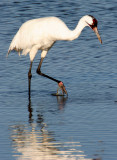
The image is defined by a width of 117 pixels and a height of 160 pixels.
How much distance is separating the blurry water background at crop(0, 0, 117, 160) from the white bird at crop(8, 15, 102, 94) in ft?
1.61

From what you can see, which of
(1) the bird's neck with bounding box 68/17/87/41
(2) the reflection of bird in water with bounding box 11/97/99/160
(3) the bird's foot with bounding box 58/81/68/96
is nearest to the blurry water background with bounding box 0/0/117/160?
(2) the reflection of bird in water with bounding box 11/97/99/160

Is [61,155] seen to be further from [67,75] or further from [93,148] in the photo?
[67,75]

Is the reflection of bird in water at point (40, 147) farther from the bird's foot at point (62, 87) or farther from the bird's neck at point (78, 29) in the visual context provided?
the bird's neck at point (78, 29)

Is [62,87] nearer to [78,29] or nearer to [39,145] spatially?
[78,29]

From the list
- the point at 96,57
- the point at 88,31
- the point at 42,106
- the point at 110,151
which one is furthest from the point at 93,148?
the point at 88,31

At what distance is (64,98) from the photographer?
9938 millimetres

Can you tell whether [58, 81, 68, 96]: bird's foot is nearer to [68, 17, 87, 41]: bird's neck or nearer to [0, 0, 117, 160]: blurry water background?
[0, 0, 117, 160]: blurry water background

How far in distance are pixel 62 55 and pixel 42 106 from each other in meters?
3.57

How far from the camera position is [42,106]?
9211 millimetres

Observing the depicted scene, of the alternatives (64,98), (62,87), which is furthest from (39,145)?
(62,87)

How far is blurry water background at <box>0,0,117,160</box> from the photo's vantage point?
688cm

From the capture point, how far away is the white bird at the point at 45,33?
32.6 ft

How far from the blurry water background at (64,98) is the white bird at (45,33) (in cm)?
49

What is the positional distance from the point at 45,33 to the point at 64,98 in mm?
1428
